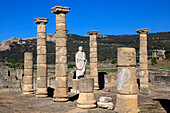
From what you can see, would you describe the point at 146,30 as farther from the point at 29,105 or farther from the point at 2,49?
the point at 2,49

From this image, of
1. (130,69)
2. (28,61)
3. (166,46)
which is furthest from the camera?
(166,46)

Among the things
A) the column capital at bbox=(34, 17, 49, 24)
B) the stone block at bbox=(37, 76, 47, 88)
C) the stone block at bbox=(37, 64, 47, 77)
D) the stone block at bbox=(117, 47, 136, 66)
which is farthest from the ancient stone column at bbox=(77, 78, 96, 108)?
the column capital at bbox=(34, 17, 49, 24)

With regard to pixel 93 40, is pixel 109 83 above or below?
below

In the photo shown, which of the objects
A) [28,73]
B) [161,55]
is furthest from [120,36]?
[28,73]

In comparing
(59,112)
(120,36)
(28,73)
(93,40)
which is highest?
(120,36)

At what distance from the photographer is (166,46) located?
69688mm

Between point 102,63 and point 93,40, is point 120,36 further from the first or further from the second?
point 93,40

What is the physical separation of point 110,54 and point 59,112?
54349 millimetres

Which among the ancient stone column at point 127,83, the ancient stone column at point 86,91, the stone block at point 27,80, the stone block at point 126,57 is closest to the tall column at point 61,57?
the ancient stone column at point 86,91

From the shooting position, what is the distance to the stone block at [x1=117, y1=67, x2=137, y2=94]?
31.8 feet

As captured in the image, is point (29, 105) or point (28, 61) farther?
point (28, 61)

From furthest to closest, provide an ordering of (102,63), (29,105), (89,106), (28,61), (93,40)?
1. (102,63)
2. (93,40)
3. (28,61)
4. (29,105)
5. (89,106)

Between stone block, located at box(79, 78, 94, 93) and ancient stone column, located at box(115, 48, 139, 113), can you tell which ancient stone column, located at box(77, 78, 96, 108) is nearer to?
stone block, located at box(79, 78, 94, 93)

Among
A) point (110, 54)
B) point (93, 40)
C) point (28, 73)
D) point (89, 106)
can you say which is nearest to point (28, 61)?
point (28, 73)
